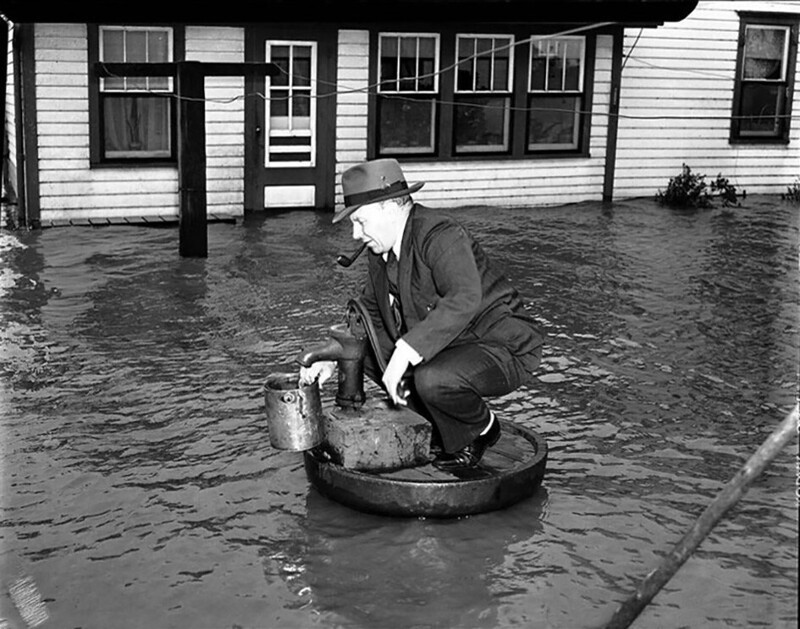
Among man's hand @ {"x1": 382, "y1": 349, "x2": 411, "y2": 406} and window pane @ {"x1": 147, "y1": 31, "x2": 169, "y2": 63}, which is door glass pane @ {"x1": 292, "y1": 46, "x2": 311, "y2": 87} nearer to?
window pane @ {"x1": 147, "y1": 31, "x2": 169, "y2": 63}

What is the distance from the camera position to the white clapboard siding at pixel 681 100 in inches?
651

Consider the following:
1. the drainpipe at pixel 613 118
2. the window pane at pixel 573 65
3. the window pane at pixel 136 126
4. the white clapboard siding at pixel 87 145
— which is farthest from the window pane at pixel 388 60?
the drainpipe at pixel 613 118

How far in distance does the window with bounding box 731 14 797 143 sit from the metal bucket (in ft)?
44.5

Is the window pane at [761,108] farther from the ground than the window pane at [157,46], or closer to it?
closer to it

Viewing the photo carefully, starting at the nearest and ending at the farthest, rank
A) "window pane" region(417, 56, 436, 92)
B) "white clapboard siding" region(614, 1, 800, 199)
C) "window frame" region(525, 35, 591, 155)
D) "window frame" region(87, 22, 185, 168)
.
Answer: "window frame" region(87, 22, 185, 168)
"window pane" region(417, 56, 436, 92)
"window frame" region(525, 35, 591, 155)
"white clapboard siding" region(614, 1, 800, 199)

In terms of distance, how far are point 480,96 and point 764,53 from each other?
199 inches

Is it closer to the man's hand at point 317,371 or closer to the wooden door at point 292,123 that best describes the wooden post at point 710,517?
the man's hand at point 317,371

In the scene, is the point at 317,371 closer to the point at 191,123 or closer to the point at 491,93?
the point at 191,123

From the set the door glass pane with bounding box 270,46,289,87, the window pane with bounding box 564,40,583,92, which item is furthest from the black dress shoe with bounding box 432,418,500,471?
the window pane with bounding box 564,40,583,92

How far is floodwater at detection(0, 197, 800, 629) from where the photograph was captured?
4.54 m

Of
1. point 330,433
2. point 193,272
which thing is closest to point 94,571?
point 330,433

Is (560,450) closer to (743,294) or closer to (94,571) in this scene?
(94,571)

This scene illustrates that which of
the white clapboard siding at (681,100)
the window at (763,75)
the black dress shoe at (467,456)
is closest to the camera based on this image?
the black dress shoe at (467,456)

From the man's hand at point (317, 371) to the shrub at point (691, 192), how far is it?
1203cm
